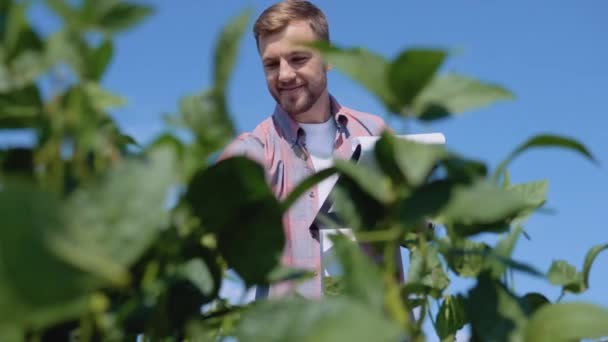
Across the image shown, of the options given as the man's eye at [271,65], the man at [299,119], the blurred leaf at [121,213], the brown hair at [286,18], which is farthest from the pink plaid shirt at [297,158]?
the blurred leaf at [121,213]

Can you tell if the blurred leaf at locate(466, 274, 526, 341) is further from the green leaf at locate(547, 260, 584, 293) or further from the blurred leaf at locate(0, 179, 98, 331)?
the blurred leaf at locate(0, 179, 98, 331)

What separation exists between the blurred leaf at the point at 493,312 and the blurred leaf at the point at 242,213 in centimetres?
10

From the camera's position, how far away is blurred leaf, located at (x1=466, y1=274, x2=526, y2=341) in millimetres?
341

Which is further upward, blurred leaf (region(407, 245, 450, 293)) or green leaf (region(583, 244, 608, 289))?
green leaf (region(583, 244, 608, 289))

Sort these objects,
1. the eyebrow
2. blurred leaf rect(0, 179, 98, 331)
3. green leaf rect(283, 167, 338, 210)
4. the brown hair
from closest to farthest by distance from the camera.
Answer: blurred leaf rect(0, 179, 98, 331) < green leaf rect(283, 167, 338, 210) < the eyebrow < the brown hair

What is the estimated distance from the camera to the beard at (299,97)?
2244 millimetres

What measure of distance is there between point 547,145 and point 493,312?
0.27 feet

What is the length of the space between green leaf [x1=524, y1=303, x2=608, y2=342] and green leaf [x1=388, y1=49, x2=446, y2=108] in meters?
0.11

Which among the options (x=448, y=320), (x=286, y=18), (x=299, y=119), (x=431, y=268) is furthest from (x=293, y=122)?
(x=431, y=268)

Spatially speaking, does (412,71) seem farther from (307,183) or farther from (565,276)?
(565,276)

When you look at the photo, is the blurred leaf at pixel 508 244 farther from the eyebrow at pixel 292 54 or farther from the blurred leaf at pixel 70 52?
the eyebrow at pixel 292 54

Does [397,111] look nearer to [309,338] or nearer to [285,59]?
[309,338]

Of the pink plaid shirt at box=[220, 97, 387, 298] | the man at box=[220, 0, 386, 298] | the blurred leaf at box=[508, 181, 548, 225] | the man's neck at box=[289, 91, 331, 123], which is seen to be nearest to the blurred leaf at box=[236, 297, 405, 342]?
the blurred leaf at box=[508, 181, 548, 225]

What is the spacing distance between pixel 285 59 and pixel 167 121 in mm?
1968
